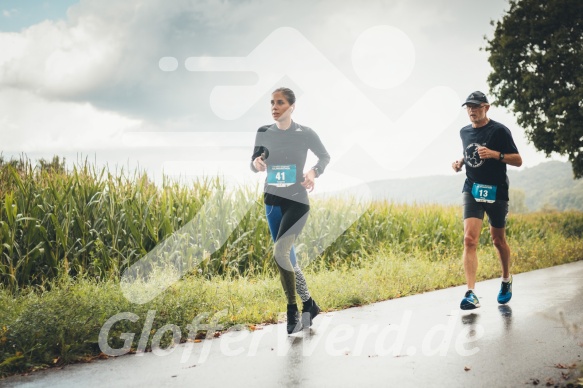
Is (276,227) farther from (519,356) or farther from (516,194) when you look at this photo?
(516,194)

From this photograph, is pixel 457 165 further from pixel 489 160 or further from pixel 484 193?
pixel 484 193

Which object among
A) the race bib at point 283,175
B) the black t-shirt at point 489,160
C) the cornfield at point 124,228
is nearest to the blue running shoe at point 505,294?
the black t-shirt at point 489,160

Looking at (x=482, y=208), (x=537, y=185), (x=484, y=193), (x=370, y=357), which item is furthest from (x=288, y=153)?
(x=537, y=185)

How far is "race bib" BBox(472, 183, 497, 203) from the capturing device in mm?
6566

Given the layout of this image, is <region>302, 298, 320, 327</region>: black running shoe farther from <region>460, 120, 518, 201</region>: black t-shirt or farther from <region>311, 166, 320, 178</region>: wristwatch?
<region>460, 120, 518, 201</region>: black t-shirt

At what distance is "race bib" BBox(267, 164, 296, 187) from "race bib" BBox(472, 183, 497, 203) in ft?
8.15

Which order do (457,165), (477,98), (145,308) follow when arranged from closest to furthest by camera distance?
(145,308) → (477,98) → (457,165)

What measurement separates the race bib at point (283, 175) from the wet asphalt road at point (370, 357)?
1529mm

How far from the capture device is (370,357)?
4492 millimetres

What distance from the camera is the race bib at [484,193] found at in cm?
657

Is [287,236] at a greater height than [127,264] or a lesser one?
greater

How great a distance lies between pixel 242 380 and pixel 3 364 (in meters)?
1.98

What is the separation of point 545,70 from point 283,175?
26.3 meters

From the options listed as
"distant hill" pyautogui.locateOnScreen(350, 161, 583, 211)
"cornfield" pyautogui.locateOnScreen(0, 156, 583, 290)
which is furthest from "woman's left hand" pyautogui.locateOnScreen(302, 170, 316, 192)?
"distant hill" pyautogui.locateOnScreen(350, 161, 583, 211)
